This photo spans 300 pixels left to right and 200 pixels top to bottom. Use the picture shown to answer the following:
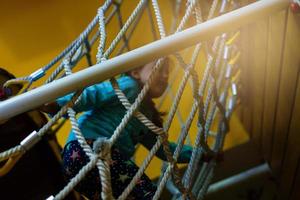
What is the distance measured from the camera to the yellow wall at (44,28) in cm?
197

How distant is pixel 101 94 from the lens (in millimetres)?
881

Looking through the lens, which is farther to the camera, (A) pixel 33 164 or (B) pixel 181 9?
(B) pixel 181 9

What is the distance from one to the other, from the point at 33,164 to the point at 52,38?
4.28 ft

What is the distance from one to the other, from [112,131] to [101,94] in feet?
0.35

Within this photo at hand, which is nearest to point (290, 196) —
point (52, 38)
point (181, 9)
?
point (181, 9)

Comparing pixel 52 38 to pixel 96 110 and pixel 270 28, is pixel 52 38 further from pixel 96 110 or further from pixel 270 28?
pixel 270 28

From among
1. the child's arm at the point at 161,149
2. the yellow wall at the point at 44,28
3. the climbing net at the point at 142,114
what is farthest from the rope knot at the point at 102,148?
the yellow wall at the point at 44,28

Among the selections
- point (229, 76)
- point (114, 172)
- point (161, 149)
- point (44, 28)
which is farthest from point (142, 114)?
point (44, 28)

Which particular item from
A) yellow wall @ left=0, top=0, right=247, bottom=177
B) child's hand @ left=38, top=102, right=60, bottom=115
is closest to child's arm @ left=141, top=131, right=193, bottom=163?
Answer: child's hand @ left=38, top=102, right=60, bottom=115

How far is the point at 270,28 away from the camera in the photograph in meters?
0.99

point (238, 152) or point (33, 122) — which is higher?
point (33, 122)

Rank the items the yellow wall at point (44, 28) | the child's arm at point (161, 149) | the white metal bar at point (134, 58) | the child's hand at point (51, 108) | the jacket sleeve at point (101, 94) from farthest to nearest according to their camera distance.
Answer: the yellow wall at point (44, 28) < the child's arm at point (161, 149) < the jacket sleeve at point (101, 94) < the child's hand at point (51, 108) < the white metal bar at point (134, 58)

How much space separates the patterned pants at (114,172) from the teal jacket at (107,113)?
43 mm

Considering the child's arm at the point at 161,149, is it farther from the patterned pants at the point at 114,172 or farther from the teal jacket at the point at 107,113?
the patterned pants at the point at 114,172
